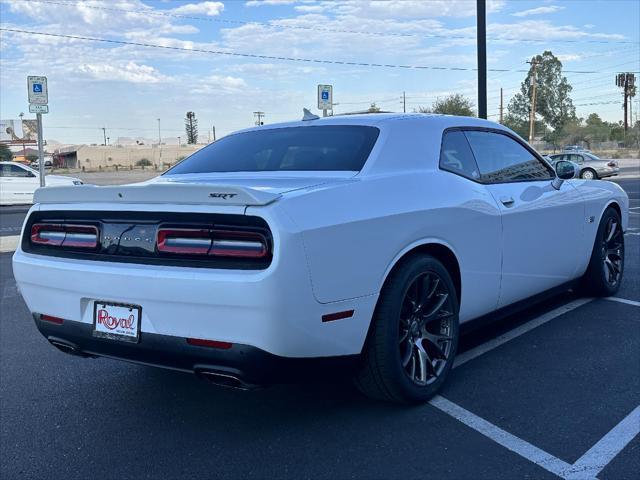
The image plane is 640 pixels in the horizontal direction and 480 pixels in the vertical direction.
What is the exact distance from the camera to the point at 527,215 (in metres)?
4.58

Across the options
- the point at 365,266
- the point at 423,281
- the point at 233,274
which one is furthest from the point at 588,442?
the point at 233,274

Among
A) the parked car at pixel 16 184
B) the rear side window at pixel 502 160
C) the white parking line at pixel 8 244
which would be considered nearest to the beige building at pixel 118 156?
the parked car at pixel 16 184

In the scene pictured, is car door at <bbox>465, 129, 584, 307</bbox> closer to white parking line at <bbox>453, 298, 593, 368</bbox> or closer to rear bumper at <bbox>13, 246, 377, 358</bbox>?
white parking line at <bbox>453, 298, 593, 368</bbox>

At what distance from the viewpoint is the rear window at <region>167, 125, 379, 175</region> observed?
12.7 ft

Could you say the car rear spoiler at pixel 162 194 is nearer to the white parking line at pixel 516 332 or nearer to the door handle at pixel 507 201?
the door handle at pixel 507 201

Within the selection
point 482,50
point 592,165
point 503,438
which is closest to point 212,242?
point 503,438

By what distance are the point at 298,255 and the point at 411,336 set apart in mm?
1086

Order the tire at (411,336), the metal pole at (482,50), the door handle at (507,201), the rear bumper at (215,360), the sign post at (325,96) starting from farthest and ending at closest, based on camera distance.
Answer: the sign post at (325,96), the metal pole at (482,50), the door handle at (507,201), the tire at (411,336), the rear bumper at (215,360)

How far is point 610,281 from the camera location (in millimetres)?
5996

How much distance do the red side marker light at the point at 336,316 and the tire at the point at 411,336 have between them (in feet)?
0.89

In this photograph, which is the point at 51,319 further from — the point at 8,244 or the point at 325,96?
the point at 325,96

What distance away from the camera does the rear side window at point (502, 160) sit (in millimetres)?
4484

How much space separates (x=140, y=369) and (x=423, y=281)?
2.06 meters

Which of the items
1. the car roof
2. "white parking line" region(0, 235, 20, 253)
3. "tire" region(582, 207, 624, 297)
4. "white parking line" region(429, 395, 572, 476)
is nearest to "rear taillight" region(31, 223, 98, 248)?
the car roof
